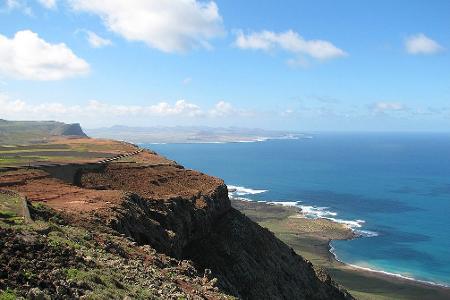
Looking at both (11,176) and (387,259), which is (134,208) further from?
(387,259)

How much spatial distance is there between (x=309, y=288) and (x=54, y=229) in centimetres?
3470

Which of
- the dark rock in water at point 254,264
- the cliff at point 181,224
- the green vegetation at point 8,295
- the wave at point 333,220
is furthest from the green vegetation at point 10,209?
the wave at point 333,220

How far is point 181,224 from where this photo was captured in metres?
43.0

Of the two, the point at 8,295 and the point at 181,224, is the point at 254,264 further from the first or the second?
the point at 8,295

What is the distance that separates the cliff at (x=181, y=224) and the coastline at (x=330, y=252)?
101 feet

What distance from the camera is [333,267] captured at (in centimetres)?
10056

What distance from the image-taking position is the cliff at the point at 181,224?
34188 millimetres

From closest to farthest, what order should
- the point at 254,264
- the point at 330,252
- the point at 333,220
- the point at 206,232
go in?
the point at 206,232, the point at 254,264, the point at 330,252, the point at 333,220

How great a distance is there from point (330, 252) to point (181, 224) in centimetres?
7671

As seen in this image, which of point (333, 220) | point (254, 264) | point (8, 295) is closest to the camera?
point (8, 295)

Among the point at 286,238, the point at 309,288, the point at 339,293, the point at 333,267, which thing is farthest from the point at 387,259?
the point at 309,288

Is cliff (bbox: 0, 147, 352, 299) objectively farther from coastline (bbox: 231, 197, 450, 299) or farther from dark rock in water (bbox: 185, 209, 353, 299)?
coastline (bbox: 231, 197, 450, 299)

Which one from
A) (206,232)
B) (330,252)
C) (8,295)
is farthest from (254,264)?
(330,252)

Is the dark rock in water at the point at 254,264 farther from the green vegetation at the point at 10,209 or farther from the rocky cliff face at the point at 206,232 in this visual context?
the green vegetation at the point at 10,209
